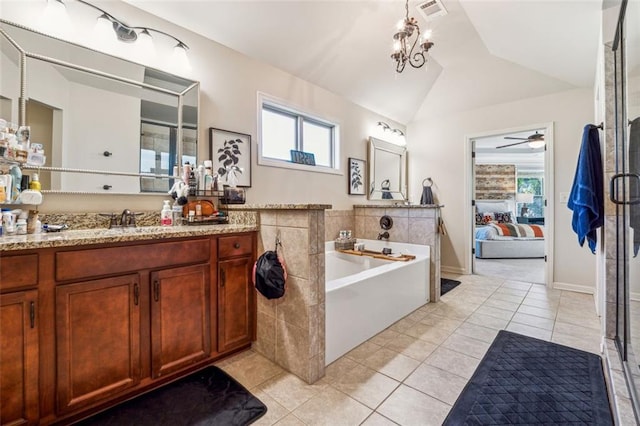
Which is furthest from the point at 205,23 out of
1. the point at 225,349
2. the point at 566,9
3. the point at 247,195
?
the point at 566,9

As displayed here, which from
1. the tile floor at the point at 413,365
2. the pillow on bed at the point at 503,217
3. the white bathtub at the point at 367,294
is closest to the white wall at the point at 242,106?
the white bathtub at the point at 367,294

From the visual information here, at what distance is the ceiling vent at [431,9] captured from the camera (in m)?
2.68

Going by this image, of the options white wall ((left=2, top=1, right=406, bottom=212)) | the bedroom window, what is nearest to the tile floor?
white wall ((left=2, top=1, right=406, bottom=212))

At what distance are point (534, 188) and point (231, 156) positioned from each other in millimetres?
10687

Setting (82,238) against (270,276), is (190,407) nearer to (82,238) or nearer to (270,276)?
(270,276)

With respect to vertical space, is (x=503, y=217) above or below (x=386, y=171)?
below

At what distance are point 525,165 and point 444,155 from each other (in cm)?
607

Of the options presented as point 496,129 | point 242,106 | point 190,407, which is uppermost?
point 496,129

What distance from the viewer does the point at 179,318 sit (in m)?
1.67

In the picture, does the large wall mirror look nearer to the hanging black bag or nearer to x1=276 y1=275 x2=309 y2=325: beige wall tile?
the hanging black bag

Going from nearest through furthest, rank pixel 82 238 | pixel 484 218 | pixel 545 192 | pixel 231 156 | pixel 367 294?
pixel 82 238 < pixel 367 294 < pixel 231 156 < pixel 545 192 < pixel 484 218

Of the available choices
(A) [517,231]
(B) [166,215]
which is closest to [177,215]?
(B) [166,215]

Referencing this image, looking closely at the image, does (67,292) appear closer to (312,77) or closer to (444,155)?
(312,77)

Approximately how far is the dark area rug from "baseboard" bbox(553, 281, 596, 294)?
1157 millimetres
